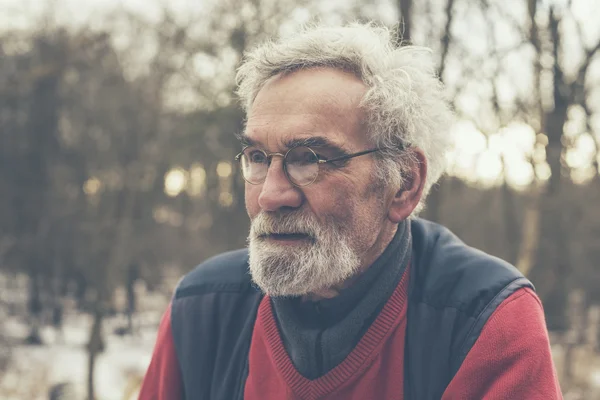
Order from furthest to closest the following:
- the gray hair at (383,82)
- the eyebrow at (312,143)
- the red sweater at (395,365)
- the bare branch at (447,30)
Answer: the bare branch at (447,30) < the gray hair at (383,82) < the eyebrow at (312,143) < the red sweater at (395,365)

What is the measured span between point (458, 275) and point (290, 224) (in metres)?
0.53

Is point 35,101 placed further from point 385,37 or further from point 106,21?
point 385,37

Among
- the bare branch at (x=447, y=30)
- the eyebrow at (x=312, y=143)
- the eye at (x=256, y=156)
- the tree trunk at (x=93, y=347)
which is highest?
the bare branch at (x=447, y=30)

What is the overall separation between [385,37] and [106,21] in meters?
16.2

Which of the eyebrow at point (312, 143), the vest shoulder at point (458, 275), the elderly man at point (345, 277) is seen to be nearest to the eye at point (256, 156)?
the elderly man at point (345, 277)

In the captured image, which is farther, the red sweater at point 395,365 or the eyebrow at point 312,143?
the eyebrow at point 312,143

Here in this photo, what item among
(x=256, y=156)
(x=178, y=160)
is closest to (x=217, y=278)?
(x=256, y=156)

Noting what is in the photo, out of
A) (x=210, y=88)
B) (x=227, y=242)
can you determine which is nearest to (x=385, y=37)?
(x=210, y=88)

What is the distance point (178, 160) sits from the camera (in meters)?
16.5

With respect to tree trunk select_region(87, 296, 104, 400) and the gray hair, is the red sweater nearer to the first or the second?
the gray hair

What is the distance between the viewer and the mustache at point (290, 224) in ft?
6.22

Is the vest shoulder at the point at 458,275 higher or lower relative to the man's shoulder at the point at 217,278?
higher

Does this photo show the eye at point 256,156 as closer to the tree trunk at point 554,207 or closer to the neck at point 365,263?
the neck at point 365,263

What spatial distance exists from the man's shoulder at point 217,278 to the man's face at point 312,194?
9.5 inches
